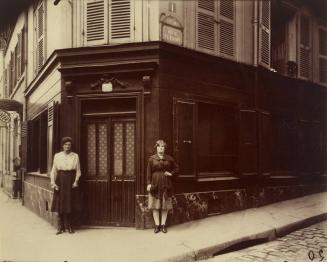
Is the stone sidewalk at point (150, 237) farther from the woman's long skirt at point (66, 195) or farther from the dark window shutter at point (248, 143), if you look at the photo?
→ the dark window shutter at point (248, 143)

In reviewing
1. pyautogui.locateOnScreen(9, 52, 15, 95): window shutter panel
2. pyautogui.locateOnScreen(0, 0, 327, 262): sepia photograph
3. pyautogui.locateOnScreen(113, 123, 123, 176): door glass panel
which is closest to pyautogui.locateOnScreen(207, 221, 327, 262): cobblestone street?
pyautogui.locateOnScreen(0, 0, 327, 262): sepia photograph

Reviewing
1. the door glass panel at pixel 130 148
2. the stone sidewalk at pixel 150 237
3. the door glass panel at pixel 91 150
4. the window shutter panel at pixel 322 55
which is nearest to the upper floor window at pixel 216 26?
the door glass panel at pixel 130 148

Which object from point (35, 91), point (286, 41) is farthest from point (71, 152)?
point (286, 41)

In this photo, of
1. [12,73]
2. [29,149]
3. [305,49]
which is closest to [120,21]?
[29,149]

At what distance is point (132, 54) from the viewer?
7.02 meters

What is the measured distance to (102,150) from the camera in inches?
295

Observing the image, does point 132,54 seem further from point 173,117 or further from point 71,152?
point 71,152

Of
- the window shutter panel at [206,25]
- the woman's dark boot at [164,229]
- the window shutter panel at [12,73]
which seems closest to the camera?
the woman's dark boot at [164,229]

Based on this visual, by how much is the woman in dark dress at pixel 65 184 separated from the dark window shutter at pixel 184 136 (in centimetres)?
179

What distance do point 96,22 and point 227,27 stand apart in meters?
2.55

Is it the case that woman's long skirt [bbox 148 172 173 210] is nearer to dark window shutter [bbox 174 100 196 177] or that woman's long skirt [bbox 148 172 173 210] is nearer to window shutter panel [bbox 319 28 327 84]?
dark window shutter [bbox 174 100 196 177]

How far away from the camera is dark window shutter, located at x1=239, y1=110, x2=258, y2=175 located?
8.34 meters

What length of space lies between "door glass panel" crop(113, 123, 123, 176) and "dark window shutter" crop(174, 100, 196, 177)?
3.30 ft

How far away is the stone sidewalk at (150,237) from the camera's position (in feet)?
17.5
